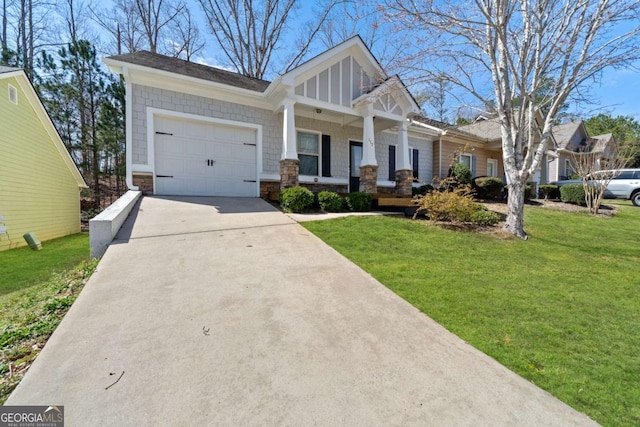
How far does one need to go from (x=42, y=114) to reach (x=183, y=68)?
6.40m

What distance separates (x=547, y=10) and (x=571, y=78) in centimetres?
168

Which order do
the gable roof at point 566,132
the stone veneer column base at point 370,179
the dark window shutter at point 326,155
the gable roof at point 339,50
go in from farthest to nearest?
the gable roof at point 566,132 → the dark window shutter at point 326,155 → the stone veneer column base at point 370,179 → the gable roof at point 339,50

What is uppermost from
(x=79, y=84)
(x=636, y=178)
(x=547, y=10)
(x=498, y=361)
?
(x=79, y=84)

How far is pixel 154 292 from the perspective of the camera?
2.95 meters

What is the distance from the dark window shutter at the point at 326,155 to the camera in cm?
1048

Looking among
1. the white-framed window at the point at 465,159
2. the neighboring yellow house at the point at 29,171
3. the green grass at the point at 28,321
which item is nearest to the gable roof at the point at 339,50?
the green grass at the point at 28,321

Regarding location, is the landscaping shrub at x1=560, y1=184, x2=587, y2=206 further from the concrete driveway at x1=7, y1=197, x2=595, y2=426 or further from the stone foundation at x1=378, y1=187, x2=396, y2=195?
the concrete driveway at x1=7, y1=197, x2=595, y2=426

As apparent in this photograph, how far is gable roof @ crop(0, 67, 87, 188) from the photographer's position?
8.49 meters

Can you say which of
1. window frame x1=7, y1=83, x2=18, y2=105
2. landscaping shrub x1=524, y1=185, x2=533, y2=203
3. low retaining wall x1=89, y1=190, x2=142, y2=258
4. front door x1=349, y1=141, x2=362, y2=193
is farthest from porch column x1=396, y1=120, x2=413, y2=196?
window frame x1=7, y1=83, x2=18, y2=105

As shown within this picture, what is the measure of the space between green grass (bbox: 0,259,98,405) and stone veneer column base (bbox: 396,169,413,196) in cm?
923

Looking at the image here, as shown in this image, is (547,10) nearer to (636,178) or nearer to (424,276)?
(424,276)

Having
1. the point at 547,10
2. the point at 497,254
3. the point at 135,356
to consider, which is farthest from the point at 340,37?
the point at 135,356

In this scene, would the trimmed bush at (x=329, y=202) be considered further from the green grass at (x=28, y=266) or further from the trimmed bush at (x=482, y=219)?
the green grass at (x=28, y=266)

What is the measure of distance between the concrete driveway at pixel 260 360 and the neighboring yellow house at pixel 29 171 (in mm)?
8087
